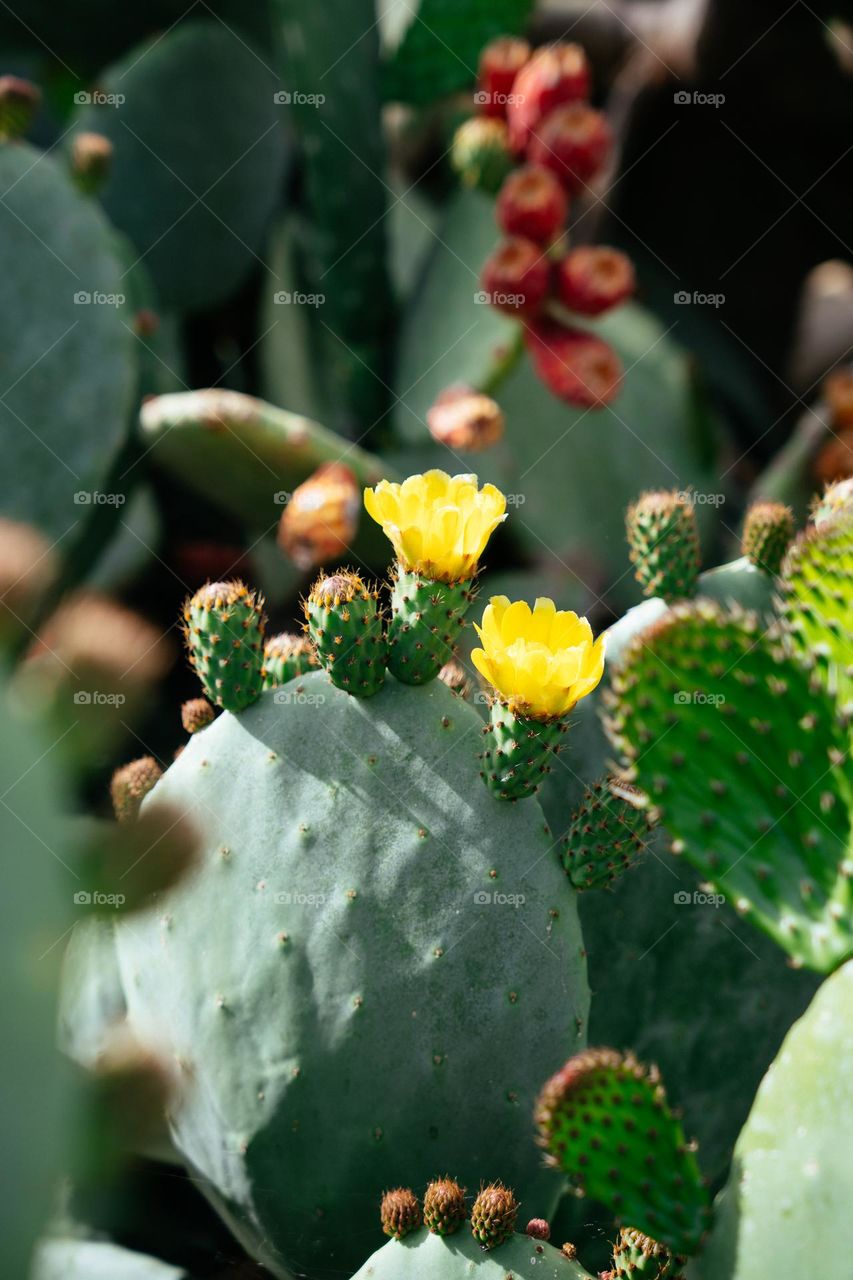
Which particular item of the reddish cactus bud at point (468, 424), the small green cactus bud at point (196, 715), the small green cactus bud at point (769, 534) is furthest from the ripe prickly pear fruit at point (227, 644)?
the reddish cactus bud at point (468, 424)

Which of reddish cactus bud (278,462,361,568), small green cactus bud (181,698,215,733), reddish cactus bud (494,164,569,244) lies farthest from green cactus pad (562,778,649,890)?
reddish cactus bud (494,164,569,244)

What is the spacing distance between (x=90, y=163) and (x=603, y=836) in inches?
65.9

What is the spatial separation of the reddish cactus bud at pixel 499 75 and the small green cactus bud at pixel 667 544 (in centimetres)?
158

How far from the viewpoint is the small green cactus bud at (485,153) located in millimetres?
2748

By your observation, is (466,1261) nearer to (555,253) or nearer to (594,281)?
(594,281)

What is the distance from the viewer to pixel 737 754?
1.06 m

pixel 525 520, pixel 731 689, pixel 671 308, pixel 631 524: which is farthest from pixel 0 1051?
pixel 671 308

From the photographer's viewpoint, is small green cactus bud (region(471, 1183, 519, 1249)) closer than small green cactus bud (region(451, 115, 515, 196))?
Yes

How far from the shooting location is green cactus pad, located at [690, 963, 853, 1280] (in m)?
0.94

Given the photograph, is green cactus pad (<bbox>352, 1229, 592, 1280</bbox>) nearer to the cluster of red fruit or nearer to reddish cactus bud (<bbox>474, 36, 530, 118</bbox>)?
the cluster of red fruit

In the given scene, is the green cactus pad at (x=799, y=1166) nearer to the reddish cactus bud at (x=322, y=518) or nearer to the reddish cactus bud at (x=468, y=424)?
the reddish cactus bud at (x=322, y=518)

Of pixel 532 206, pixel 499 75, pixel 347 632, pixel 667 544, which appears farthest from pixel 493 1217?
pixel 499 75

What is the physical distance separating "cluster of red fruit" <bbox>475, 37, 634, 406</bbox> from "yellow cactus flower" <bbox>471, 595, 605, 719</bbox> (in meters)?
1.42

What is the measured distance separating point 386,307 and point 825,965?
206cm
